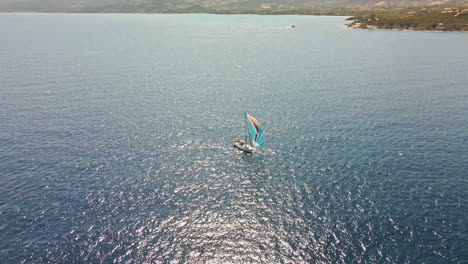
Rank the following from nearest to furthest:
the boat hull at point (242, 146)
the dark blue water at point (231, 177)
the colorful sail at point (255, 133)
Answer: the dark blue water at point (231, 177), the colorful sail at point (255, 133), the boat hull at point (242, 146)

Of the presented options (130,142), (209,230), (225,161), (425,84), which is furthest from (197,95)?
(425,84)

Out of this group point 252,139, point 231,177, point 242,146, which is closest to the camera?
point 231,177

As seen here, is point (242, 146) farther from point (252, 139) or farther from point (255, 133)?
point (255, 133)

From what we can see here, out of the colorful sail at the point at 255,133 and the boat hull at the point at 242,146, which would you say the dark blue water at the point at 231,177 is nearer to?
the boat hull at the point at 242,146

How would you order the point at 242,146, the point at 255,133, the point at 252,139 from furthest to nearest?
the point at 252,139
the point at 242,146
the point at 255,133

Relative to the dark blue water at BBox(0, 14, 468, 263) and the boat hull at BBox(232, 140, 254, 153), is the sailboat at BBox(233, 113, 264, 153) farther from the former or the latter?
the dark blue water at BBox(0, 14, 468, 263)

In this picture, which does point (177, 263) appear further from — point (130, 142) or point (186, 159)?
point (130, 142)

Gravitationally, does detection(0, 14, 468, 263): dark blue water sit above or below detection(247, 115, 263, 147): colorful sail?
below

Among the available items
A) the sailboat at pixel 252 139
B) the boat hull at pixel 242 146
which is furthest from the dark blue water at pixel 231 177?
the sailboat at pixel 252 139

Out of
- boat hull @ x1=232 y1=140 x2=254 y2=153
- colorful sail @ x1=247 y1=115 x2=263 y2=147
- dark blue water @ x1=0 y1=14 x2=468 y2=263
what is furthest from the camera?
boat hull @ x1=232 y1=140 x2=254 y2=153

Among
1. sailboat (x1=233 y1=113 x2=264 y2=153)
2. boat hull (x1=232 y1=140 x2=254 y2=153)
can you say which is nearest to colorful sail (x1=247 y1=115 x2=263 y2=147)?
sailboat (x1=233 y1=113 x2=264 y2=153)

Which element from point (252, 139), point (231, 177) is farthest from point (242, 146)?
point (231, 177)
